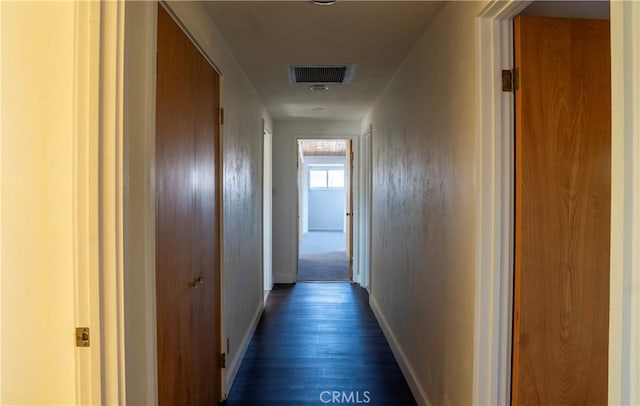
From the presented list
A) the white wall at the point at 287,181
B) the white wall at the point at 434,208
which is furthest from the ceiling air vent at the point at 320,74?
the white wall at the point at 287,181

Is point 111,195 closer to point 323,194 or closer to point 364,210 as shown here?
point 364,210

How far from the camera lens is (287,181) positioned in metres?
5.20

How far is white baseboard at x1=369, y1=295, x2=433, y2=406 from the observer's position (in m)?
2.24

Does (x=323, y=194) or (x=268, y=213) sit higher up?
(x=323, y=194)

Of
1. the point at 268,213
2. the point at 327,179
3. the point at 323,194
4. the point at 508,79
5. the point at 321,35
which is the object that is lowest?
the point at 268,213

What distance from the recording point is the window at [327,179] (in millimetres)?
11930

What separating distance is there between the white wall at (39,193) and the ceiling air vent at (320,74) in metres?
1.99

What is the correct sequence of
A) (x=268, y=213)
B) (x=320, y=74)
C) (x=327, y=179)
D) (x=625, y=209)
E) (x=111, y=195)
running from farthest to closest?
1. (x=327, y=179)
2. (x=268, y=213)
3. (x=320, y=74)
4. (x=111, y=195)
5. (x=625, y=209)

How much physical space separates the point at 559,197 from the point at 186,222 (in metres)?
1.49

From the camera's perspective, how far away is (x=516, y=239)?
1431 mm

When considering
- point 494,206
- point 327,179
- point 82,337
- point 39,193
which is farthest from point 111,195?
point 327,179

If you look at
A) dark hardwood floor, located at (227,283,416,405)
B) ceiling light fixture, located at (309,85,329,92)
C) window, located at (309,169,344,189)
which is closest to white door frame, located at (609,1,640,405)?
dark hardwood floor, located at (227,283,416,405)

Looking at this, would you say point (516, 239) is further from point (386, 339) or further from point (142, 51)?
point (386, 339)

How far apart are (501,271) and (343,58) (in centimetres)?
180
